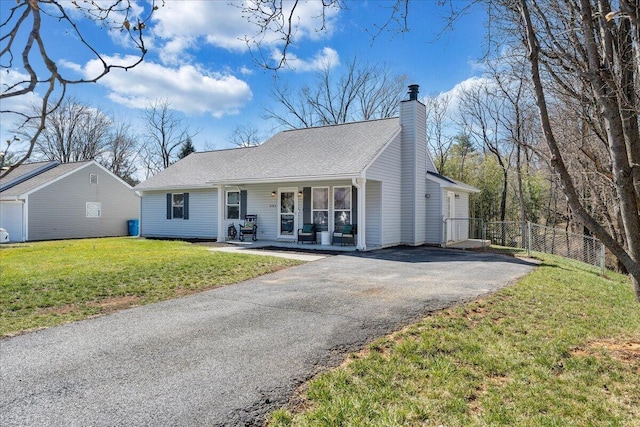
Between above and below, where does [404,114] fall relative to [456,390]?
above

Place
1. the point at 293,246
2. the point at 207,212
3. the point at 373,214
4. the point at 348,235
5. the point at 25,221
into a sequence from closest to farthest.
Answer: the point at 348,235
the point at 373,214
the point at 293,246
the point at 207,212
the point at 25,221

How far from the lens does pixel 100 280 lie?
303 inches

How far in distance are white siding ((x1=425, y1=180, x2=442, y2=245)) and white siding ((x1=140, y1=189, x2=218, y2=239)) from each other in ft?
29.4

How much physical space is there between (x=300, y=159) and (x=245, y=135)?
69.5 ft

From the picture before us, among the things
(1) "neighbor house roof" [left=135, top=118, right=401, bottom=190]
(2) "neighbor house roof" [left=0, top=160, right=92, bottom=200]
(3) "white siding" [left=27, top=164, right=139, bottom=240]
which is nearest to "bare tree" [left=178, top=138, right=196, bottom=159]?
(3) "white siding" [left=27, top=164, right=139, bottom=240]

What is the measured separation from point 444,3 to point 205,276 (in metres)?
6.59

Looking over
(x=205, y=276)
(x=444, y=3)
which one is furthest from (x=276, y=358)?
(x=205, y=276)

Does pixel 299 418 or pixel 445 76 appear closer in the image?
pixel 299 418

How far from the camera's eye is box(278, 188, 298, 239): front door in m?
15.0

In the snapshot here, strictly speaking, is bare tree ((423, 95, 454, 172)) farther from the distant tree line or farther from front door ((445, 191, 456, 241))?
the distant tree line

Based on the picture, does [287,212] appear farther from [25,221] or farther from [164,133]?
[164,133]

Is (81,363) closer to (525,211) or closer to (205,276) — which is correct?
(205,276)

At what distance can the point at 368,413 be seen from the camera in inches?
113

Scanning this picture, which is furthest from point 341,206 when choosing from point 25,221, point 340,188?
point 25,221
